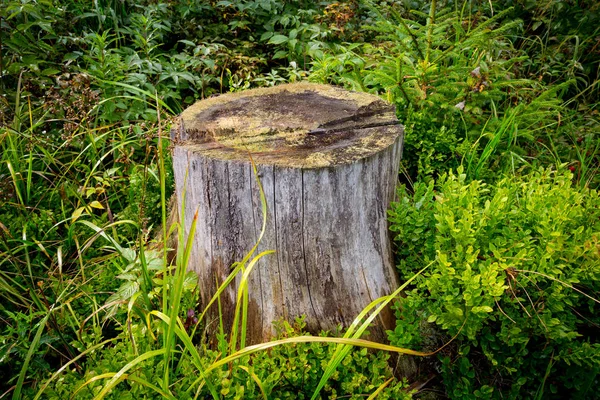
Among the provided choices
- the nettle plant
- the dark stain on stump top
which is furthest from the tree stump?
the nettle plant

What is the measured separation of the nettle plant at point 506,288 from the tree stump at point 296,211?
158 millimetres

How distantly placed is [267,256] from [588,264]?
1.21 meters

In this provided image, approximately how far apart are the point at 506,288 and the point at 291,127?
1.09m

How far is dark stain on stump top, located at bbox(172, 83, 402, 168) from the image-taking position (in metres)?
2.06

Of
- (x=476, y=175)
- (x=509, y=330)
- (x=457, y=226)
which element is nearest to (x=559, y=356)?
(x=509, y=330)

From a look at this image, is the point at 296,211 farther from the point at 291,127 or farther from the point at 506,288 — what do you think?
the point at 506,288

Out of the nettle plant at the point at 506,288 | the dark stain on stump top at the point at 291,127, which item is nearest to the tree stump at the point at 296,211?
the dark stain on stump top at the point at 291,127

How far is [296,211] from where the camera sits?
1.99 m

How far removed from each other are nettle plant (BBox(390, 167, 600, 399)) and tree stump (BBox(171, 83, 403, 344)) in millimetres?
158

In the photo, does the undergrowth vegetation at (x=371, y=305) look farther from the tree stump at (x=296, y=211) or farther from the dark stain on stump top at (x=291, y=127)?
the dark stain on stump top at (x=291, y=127)

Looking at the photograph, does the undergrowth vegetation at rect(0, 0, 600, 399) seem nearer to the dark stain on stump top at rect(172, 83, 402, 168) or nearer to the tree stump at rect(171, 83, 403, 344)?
the tree stump at rect(171, 83, 403, 344)

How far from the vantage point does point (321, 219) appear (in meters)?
2.01

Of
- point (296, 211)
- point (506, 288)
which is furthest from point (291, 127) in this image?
point (506, 288)

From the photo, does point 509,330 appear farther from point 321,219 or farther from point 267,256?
point 267,256
